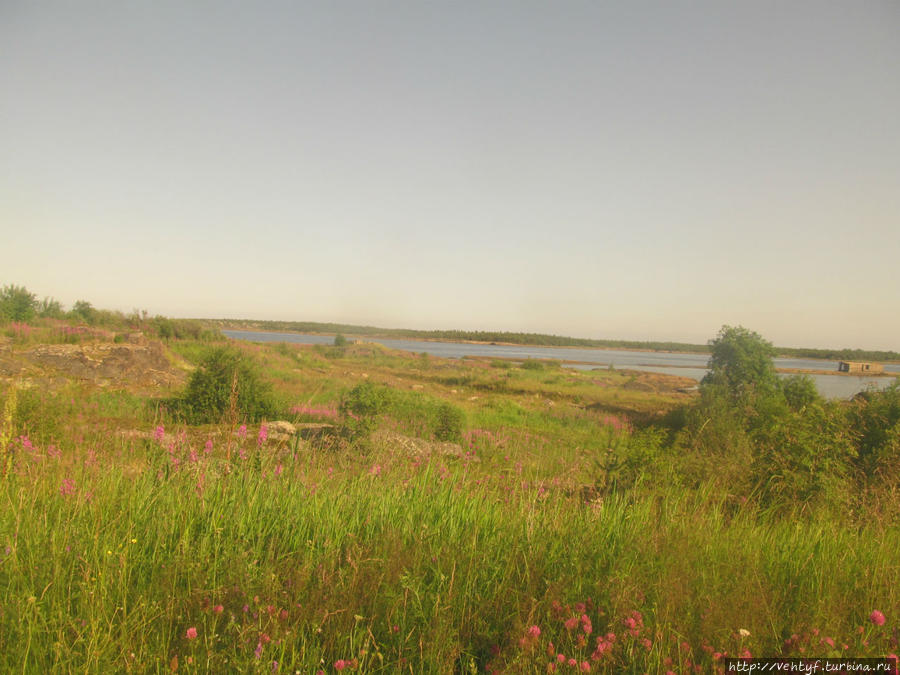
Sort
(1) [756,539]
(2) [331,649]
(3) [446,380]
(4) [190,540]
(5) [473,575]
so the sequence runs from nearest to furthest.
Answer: (2) [331,649] → (5) [473,575] → (4) [190,540] → (1) [756,539] → (3) [446,380]

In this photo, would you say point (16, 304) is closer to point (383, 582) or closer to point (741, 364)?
point (383, 582)

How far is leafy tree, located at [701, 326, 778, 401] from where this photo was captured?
22.5m

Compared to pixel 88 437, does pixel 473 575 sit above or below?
above

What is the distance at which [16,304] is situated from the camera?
85.0 feet

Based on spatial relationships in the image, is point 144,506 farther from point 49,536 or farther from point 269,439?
point 269,439

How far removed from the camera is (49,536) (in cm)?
273

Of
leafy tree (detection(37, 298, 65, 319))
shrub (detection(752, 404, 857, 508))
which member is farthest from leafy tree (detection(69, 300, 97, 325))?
shrub (detection(752, 404, 857, 508))

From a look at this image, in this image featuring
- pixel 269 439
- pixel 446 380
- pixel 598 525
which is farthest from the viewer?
pixel 446 380

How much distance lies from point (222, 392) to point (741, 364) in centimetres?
2342

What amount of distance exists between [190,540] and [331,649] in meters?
1.30

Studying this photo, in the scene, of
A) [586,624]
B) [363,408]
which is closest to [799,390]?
[363,408]

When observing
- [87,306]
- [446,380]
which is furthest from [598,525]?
[87,306]

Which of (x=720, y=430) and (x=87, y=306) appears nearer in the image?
(x=720, y=430)

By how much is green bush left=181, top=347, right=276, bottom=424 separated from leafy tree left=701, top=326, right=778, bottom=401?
793 inches
